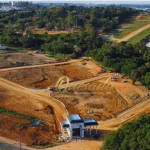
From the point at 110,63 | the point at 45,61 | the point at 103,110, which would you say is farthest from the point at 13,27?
the point at 103,110

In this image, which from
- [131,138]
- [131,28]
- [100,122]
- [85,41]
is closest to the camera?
[131,138]

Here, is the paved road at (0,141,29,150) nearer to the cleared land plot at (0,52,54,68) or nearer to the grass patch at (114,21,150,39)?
the cleared land plot at (0,52,54,68)

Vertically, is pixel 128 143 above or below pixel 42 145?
above

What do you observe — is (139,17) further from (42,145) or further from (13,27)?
(42,145)

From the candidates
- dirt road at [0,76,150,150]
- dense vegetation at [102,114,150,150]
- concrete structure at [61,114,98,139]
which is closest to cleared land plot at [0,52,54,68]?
dirt road at [0,76,150,150]

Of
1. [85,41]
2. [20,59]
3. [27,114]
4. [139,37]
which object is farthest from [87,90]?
[139,37]

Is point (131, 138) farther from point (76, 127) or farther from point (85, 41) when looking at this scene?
point (85, 41)

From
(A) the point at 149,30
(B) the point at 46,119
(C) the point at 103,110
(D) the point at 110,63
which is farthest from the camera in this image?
(A) the point at 149,30
